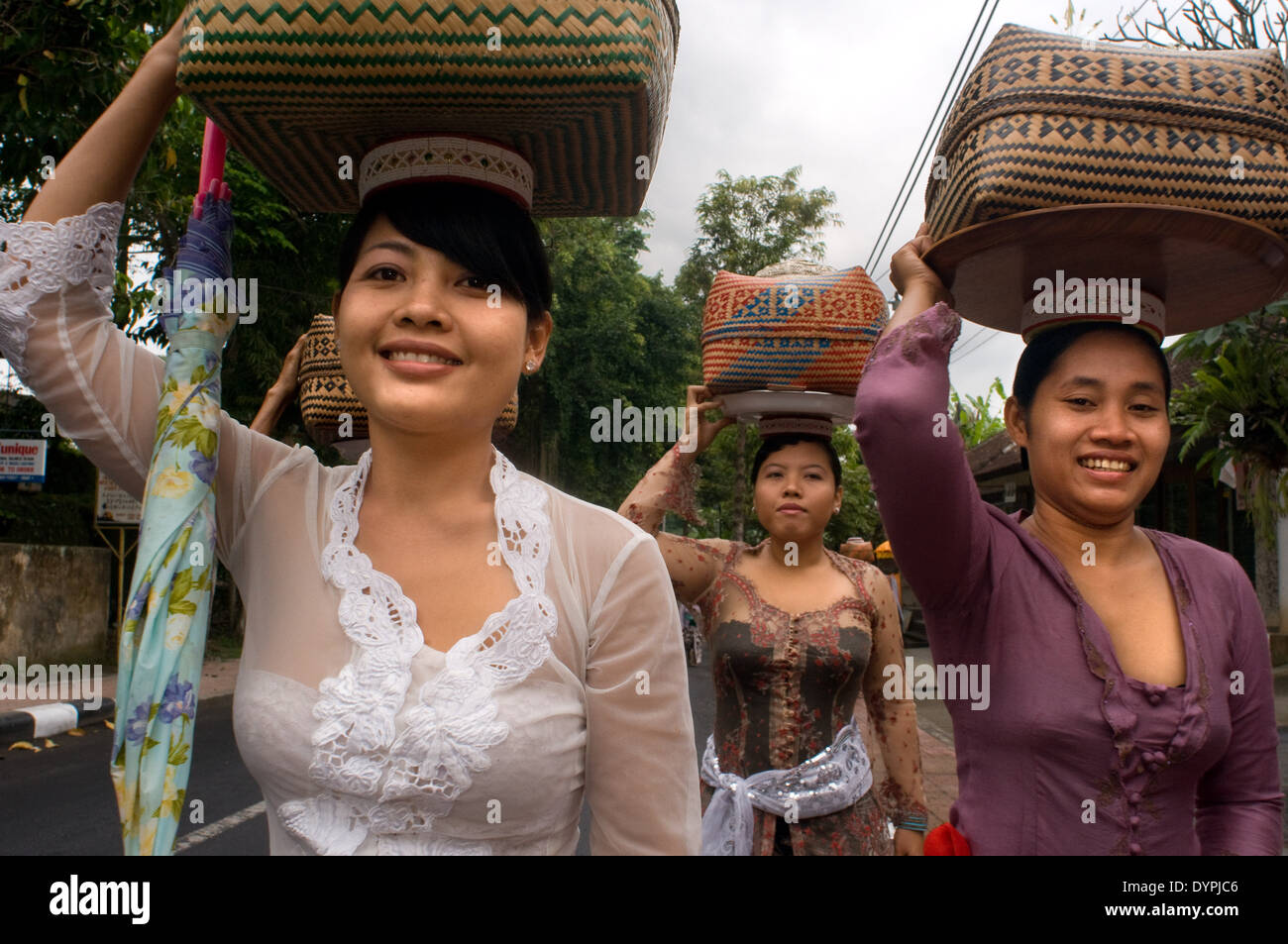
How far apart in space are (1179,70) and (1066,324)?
49 cm

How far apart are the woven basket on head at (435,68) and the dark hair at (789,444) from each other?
1871 millimetres

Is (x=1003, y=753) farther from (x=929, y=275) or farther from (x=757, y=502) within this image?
(x=757, y=502)

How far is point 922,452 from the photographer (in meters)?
1.62

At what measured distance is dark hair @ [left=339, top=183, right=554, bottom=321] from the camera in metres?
1.51

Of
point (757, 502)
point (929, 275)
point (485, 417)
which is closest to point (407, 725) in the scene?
point (485, 417)

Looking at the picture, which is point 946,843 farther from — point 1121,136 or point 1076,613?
point 1121,136

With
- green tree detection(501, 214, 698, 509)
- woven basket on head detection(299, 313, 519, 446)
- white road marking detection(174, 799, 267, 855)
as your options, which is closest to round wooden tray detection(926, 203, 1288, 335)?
woven basket on head detection(299, 313, 519, 446)

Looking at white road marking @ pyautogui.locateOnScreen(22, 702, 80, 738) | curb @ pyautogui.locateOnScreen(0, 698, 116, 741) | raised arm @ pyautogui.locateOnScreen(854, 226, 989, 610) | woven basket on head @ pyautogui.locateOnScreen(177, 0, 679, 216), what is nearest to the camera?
woven basket on head @ pyautogui.locateOnScreen(177, 0, 679, 216)

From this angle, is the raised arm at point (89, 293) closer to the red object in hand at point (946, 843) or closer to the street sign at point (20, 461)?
the red object in hand at point (946, 843)

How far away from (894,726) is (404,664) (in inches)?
84.7

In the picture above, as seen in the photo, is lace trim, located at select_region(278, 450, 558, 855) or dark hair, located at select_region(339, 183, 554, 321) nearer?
lace trim, located at select_region(278, 450, 558, 855)

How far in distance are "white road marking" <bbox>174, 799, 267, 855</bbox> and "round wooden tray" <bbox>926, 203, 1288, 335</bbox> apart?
4668mm

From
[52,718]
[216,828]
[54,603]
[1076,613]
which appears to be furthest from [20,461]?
[1076,613]

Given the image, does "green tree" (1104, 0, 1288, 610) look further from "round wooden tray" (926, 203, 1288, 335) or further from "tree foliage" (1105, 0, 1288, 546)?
"round wooden tray" (926, 203, 1288, 335)
